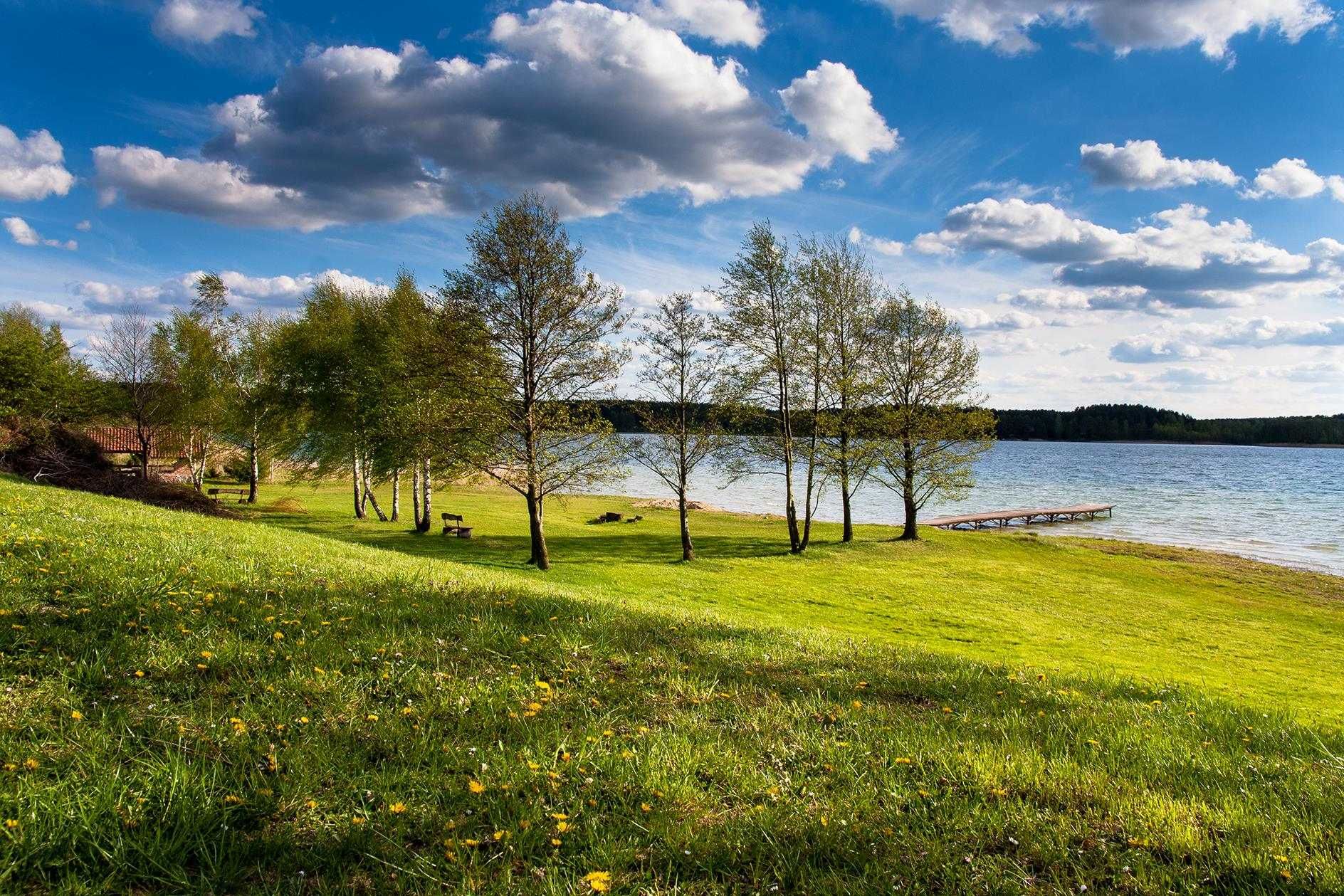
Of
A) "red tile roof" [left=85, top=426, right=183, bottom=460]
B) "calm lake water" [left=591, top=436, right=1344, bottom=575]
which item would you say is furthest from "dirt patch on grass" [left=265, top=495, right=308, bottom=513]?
"calm lake water" [left=591, top=436, right=1344, bottom=575]

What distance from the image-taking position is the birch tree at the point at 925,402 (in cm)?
3509

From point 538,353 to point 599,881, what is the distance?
73.8ft

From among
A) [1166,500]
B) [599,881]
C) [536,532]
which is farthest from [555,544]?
[1166,500]

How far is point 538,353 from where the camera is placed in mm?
24453

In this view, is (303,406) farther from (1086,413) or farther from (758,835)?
(1086,413)

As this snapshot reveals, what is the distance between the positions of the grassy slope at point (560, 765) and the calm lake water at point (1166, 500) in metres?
23.6

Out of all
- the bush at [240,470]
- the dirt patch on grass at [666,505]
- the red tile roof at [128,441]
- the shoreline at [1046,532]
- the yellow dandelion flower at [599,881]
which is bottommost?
the shoreline at [1046,532]

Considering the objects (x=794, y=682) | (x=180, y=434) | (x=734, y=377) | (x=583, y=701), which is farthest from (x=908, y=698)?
(x=180, y=434)

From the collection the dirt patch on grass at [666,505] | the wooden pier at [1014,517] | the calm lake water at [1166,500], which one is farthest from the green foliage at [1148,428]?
the dirt patch on grass at [666,505]

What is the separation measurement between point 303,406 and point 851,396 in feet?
99.8

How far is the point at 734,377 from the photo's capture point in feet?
97.5

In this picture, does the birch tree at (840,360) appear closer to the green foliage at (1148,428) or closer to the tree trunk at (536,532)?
the tree trunk at (536,532)

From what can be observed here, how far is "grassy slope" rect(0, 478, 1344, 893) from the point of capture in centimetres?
331

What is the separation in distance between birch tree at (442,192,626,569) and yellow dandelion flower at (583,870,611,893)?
2153cm
